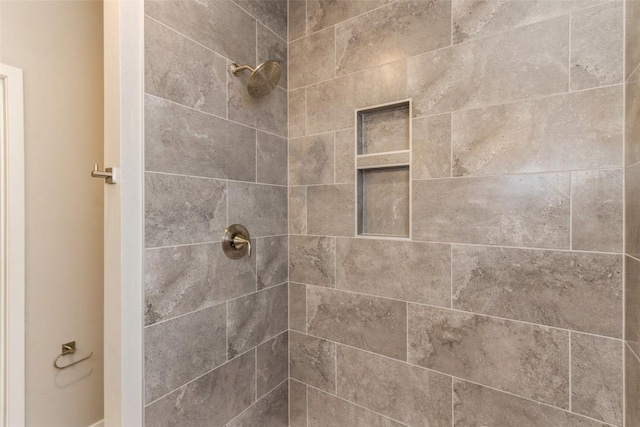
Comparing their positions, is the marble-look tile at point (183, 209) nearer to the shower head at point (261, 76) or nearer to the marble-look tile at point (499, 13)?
the shower head at point (261, 76)

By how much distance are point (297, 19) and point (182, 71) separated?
0.76 m

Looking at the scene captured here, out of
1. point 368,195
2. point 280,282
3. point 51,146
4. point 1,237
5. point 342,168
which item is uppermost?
point 51,146

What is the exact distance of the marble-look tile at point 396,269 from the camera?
1152 mm

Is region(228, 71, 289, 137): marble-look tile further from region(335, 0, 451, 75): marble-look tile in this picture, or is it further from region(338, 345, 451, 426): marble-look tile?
region(338, 345, 451, 426): marble-look tile

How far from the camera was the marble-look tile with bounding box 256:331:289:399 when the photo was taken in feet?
4.54

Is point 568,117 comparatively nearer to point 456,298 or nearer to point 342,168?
point 456,298

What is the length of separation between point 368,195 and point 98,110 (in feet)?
4.74

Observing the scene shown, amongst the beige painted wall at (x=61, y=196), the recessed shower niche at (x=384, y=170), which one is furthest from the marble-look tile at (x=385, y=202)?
the beige painted wall at (x=61, y=196)

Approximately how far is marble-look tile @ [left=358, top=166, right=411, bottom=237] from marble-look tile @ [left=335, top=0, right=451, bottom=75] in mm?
479

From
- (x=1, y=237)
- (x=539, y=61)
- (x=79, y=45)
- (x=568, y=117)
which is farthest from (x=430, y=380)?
(x=79, y=45)

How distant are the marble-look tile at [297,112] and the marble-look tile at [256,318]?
0.80 metres

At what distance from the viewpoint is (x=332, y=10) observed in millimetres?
1408

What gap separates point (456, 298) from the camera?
112 cm

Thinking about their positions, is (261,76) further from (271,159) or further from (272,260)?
(272,260)
